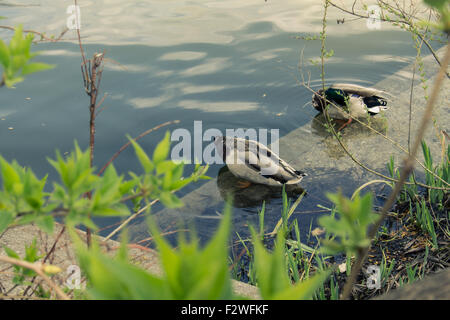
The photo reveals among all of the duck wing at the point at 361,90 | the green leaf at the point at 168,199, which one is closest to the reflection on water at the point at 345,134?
the duck wing at the point at 361,90

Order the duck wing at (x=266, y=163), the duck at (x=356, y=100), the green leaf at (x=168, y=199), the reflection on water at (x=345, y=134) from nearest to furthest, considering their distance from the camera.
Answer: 1. the green leaf at (x=168, y=199)
2. the duck wing at (x=266, y=163)
3. the reflection on water at (x=345, y=134)
4. the duck at (x=356, y=100)

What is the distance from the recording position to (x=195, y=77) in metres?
6.30

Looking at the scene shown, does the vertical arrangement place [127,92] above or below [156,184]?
below

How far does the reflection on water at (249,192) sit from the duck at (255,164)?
50mm

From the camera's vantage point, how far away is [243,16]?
8.00 metres

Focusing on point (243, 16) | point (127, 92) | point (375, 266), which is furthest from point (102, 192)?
point (243, 16)

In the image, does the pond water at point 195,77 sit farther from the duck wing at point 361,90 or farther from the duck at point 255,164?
the duck wing at point 361,90

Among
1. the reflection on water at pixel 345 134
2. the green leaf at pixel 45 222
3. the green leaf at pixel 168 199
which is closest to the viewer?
the green leaf at pixel 45 222

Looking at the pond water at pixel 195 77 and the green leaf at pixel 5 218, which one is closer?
the green leaf at pixel 5 218

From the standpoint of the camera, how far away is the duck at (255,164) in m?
4.11

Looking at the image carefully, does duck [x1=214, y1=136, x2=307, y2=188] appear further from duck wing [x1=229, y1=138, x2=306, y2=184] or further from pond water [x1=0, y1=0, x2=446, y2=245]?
pond water [x1=0, y1=0, x2=446, y2=245]

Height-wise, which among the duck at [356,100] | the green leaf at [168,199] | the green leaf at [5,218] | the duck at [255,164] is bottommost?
the duck at [255,164]
